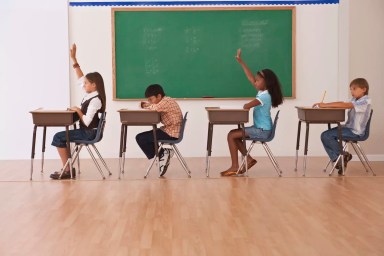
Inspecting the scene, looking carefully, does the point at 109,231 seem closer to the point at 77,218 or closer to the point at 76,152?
the point at 77,218

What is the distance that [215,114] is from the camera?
7.32 meters

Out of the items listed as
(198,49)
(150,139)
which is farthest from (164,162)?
(198,49)

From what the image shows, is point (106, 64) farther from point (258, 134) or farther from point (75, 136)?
point (258, 134)

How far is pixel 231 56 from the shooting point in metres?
9.47

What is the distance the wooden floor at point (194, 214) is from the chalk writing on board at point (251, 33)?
92.9 inches

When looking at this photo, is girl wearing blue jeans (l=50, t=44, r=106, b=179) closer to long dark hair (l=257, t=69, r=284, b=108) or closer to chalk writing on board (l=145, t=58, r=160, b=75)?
long dark hair (l=257, t=69, r=284, b=108)

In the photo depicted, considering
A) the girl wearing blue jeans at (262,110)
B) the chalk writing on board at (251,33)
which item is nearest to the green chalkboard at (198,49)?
the chalk writing on board at (251,33)

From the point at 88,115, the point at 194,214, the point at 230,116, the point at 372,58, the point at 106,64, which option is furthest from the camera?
the point at 106,64

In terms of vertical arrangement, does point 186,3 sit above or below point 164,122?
above

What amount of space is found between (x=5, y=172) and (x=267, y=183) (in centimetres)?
322

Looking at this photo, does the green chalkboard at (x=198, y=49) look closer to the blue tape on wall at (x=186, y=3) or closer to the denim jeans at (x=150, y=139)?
the blue tape on wall at (x=186, y=3)

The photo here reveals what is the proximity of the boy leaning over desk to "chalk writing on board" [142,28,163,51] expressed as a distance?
2.87m

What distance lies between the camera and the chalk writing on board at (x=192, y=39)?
30.9 ft

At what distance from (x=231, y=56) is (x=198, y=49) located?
48cm
